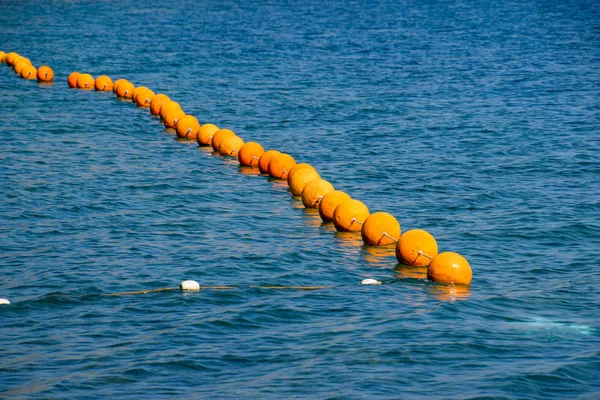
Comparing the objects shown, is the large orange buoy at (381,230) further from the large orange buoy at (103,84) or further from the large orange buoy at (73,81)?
the large orange buoy at (73,81)

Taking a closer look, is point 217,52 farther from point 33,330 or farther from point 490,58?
point 33,330

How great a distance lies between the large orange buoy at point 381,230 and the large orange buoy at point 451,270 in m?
2.65

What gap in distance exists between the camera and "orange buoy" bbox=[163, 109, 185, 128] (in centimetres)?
3519

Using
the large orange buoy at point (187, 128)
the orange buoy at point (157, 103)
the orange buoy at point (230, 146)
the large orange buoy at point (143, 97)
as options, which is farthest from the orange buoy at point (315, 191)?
the large orange buoy at point (143, 97)

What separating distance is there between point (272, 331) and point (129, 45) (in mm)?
47191

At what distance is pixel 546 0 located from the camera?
94.9m

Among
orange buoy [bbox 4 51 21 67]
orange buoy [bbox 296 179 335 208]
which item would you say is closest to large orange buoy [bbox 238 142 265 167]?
orange buoy [bbox 296 179 335 208]

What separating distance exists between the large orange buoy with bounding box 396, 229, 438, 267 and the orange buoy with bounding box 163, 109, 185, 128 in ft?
55.1

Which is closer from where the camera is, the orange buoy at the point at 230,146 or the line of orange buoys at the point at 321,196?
the line of orange buoys at the point at 321,196

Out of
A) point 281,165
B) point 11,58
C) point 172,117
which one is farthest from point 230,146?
point 11,58

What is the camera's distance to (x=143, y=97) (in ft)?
132

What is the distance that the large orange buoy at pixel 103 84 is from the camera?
44.3 metres

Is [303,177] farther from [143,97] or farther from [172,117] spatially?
[143,97]

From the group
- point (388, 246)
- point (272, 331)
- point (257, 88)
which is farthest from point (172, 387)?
point (257, 88)
